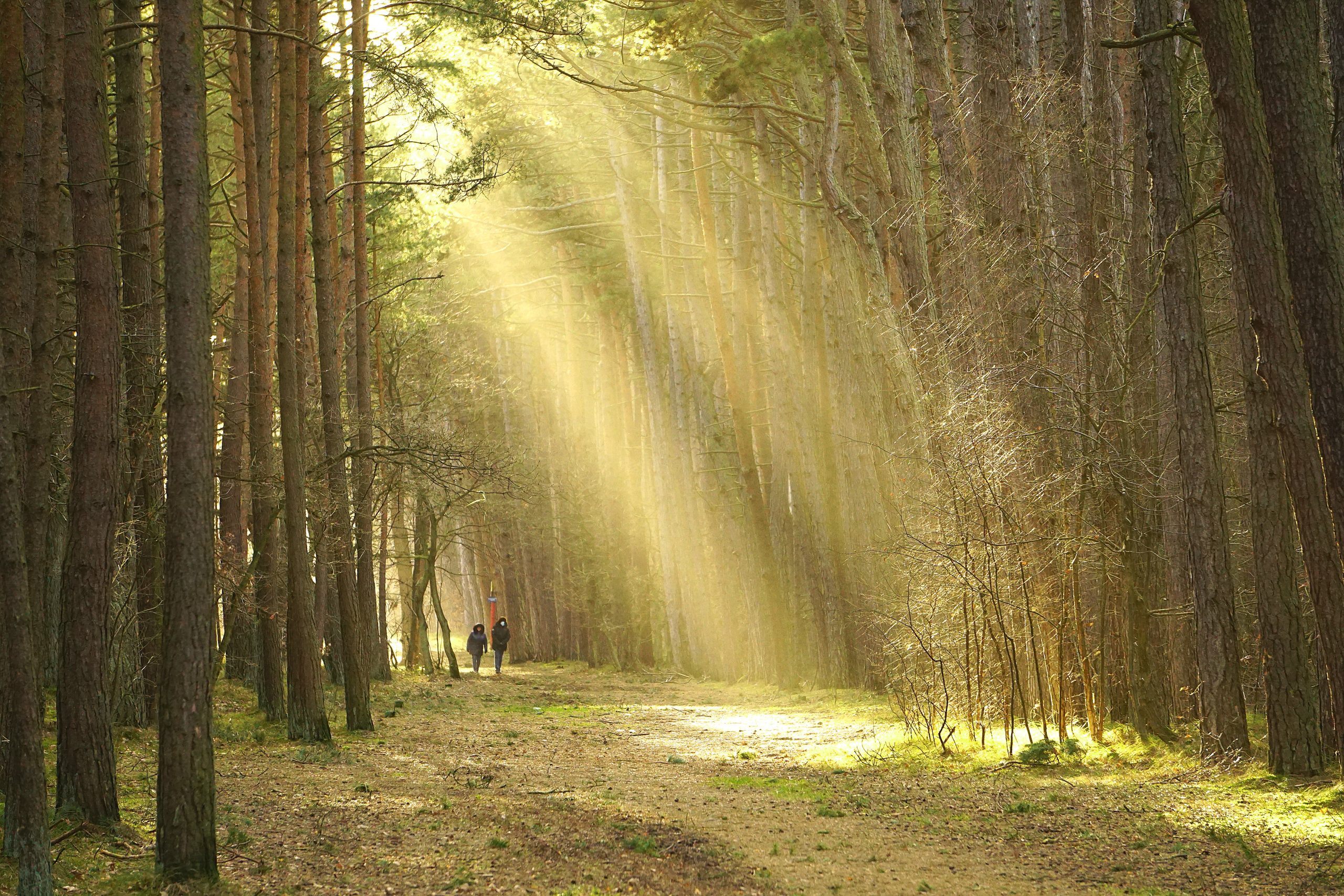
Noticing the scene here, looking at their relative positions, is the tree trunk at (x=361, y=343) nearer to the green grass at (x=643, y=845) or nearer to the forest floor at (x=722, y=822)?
the forest floor at (x=722, y=822)

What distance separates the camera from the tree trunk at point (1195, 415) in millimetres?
10180

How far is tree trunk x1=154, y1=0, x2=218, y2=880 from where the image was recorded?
6.51m

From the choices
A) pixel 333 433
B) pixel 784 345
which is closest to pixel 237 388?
pixel 333 433

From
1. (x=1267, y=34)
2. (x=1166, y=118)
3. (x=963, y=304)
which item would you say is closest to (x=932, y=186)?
(x=963, y=304)

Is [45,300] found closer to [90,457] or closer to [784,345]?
[90,457]

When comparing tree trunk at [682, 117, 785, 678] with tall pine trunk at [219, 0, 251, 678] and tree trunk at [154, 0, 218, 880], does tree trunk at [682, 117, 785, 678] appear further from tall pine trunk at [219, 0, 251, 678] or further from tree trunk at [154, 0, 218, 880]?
tree trunk at [154, 0, 218, 880]

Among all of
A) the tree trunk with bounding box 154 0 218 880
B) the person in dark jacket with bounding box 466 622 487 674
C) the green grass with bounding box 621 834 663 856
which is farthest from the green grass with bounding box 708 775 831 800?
the person in dark jacket with bounding box 466 622 487 674

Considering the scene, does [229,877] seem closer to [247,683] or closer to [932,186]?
[932,186]

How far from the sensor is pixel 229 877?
6914mm

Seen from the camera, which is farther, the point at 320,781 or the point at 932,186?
the point at 932,186

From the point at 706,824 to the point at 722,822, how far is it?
0.51 feet

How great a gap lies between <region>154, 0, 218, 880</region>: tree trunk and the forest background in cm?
3

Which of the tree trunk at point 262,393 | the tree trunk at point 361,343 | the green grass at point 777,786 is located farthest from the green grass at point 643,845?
the tree trunk at point 361,343

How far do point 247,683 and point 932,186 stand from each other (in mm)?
14629
